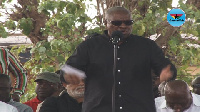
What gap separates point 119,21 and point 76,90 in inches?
89.8

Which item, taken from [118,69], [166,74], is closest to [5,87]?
[118,69]

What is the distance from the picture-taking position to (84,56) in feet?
14.3

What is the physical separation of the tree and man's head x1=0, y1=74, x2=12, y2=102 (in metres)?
2.01

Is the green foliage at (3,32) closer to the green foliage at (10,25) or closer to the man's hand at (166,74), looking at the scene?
the green foliage at (10,25)

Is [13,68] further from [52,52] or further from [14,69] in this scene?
[52,52]

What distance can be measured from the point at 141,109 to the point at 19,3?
17.0ft

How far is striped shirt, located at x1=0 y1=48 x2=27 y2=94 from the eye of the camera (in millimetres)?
5834

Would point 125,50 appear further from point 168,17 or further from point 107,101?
point 168,17

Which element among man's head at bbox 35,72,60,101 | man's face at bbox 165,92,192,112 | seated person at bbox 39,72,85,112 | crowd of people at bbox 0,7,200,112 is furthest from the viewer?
man's head at bbox 35,72,60,101

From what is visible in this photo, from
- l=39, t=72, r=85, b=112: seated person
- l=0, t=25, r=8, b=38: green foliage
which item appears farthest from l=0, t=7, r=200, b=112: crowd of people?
l=0, t=25, r=8, b=38: green foliage

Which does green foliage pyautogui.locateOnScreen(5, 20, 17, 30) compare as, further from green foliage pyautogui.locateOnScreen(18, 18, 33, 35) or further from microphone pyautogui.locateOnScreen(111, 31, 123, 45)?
microphone pyautogui.locateOnScreen(111, 31, 123, 45)

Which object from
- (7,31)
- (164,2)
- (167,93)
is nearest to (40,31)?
(7,31)

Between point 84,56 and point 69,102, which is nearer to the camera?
point 84,56

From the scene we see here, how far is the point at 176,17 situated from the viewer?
7.57 meters
